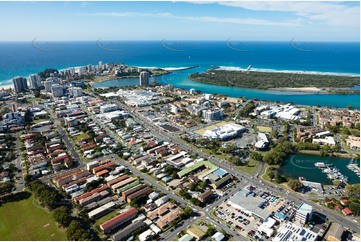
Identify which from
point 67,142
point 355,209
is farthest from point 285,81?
point 67,142

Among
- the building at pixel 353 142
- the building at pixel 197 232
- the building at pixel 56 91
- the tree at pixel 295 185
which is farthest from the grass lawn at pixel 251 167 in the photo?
the building at pixel 56 91

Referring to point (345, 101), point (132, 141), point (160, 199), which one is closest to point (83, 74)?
point (132, 141)

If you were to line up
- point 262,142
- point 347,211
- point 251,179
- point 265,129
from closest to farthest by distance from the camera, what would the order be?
point 347,211 → point 251,179 → point 262,142 → point 265,129

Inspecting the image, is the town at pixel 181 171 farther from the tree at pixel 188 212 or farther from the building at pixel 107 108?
the building at pixel 107 108

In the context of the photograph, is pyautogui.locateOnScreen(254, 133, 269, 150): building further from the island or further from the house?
the island

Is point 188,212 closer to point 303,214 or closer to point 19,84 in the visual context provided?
point 303,214

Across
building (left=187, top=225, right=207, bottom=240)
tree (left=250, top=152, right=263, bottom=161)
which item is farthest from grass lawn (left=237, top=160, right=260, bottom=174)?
building (left=187, top=225, right=207, bottom=240)
